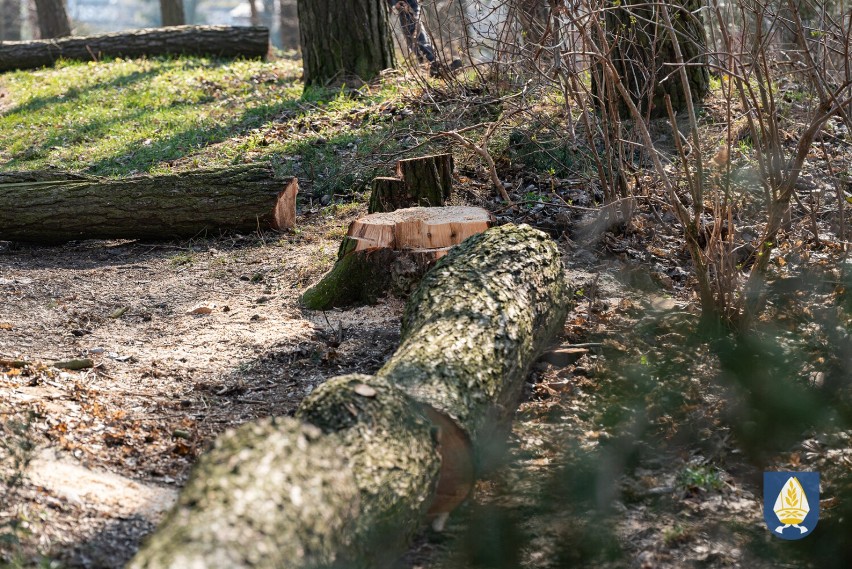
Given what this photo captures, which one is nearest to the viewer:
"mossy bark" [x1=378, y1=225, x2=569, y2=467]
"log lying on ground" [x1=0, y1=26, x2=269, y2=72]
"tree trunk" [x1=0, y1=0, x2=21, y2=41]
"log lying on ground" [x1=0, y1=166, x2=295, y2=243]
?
"mossy bark" [x1=378, y1=225, x2=569, y2=467]

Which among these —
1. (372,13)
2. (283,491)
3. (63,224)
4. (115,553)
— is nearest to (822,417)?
(283,491)

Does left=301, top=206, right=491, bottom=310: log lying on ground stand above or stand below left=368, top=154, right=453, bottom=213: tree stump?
below

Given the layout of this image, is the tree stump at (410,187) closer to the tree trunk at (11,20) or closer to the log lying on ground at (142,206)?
the log lying on ground at (142,206)

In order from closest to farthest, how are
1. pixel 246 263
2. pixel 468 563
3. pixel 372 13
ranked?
pixel 468 563, pixel 246 263, pixel 372 13

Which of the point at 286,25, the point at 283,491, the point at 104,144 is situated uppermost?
the point at 286,25

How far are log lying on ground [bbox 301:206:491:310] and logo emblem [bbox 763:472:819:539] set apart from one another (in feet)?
7.59

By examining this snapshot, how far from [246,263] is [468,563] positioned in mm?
3848

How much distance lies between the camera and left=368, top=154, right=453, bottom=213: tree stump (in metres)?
5.96

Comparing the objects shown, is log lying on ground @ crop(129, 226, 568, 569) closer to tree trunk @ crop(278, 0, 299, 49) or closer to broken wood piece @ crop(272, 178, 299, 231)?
broken wood piece @ crop(272, 178, 299, 231)

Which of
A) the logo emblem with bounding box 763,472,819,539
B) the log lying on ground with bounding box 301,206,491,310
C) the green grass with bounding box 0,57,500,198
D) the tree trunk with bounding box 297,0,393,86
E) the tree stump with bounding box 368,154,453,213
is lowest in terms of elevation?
the logo emblem with bounding box 763,472,819,539

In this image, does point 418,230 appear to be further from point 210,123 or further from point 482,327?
point 210,123

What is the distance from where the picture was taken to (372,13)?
9.96 metres

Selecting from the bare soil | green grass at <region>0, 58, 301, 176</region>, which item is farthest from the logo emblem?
green grass at <region>0, 58, 301, 176</region>

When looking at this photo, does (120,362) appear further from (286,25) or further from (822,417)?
(286,25)
